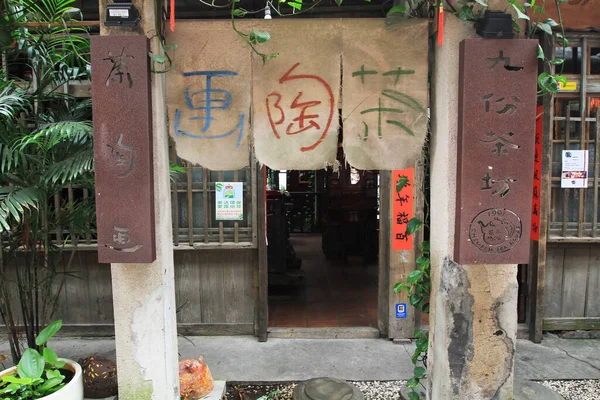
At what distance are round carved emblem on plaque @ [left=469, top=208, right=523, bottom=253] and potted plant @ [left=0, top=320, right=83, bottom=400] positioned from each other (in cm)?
294

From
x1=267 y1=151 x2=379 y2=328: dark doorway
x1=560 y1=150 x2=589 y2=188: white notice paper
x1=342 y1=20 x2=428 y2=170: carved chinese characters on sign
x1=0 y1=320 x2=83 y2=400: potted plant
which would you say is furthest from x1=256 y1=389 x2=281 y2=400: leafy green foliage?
x1=560 y1=150 x2=589 y2=188: white notice paper

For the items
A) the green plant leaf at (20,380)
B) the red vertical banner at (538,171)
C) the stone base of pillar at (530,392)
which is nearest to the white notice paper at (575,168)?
the red vertical banner at (538,171)

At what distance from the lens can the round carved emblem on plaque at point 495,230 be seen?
98.9 inches

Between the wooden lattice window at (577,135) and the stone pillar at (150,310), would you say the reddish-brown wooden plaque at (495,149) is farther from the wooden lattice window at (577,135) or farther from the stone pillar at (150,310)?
the wooden lattice window at (577,135)

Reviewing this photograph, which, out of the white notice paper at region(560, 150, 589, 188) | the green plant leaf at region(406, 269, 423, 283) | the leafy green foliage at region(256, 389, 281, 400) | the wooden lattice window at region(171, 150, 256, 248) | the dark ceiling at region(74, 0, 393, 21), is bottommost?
the leafy green foliage at region(256, 389, 281, 400)

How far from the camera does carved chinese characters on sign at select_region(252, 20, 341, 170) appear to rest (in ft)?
9.00

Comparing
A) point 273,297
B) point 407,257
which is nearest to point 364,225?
point 273,297

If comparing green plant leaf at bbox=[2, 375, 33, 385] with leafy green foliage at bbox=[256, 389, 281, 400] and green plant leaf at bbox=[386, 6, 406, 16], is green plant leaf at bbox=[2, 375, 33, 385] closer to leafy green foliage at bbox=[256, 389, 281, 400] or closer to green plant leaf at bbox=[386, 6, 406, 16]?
leafy green foliage at bbox=[256, 389, 281, 400]

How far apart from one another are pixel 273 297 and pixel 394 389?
9.38ft

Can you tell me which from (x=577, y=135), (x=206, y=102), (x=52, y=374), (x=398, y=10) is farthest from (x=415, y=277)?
(x=577, y=135)

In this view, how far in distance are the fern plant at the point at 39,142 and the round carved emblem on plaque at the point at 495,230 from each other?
8.45ft

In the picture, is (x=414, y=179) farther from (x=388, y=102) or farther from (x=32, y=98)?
(x=32, y=98)

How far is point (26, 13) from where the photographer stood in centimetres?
315

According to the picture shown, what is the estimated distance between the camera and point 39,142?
9.57 feet
